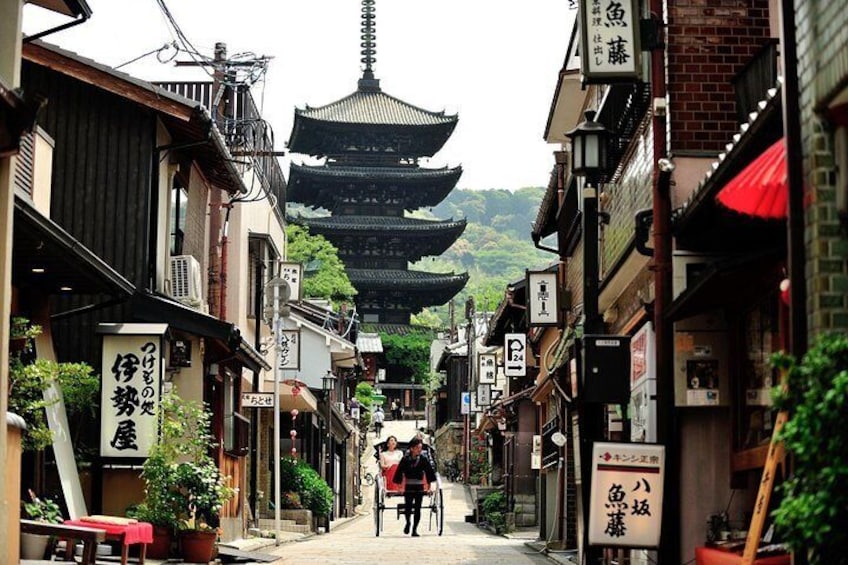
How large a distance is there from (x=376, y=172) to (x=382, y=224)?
3192 millimetres

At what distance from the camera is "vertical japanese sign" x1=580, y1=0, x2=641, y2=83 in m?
14.3

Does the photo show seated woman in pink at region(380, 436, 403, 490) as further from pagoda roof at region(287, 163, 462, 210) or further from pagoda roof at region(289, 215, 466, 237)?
pagoda roof at region(289, 215, 466, 237)

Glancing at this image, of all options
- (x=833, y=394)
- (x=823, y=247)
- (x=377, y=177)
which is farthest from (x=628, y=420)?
(x=377, y=177)

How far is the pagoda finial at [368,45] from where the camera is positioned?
9106 cm

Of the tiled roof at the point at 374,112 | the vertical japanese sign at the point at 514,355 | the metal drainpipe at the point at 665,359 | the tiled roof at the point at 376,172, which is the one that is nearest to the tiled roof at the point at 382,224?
the tiled roof at the point at 376,172

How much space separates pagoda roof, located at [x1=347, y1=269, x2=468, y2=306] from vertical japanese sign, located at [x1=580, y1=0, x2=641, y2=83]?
241 ft

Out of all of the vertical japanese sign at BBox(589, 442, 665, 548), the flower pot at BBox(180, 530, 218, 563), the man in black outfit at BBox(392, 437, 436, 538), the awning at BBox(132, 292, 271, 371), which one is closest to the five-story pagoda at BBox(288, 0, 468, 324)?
the man in black outfit at BBox(392, 437, 436, 538)

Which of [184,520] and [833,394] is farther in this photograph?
[184,520]

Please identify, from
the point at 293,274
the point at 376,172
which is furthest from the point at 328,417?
the point at 376,172

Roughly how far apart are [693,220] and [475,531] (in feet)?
92.4

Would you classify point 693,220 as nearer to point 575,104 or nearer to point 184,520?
point 184,520

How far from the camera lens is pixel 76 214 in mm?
21203

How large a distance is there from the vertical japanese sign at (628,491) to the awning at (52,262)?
566 centimetres

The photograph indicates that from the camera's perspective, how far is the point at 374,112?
87.7m
